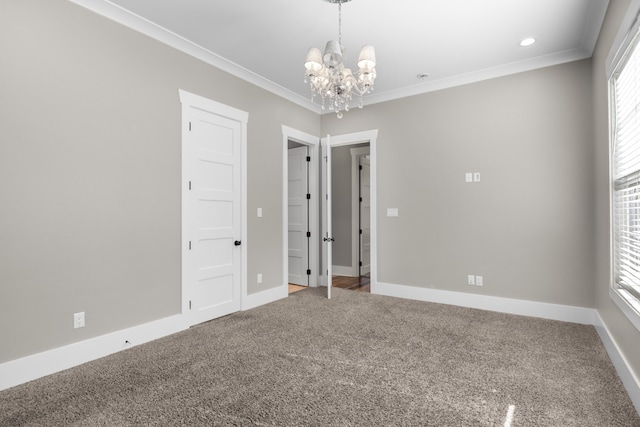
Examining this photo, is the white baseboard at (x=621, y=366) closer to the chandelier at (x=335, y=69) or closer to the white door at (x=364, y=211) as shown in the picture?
the chandelier at (x=335, y=69)

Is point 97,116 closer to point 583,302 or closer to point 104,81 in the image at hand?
point 104,81

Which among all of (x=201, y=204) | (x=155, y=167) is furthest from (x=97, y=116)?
(x=201, y=204)

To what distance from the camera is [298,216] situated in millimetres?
5574

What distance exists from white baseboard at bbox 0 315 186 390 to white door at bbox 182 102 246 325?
33 centimetres

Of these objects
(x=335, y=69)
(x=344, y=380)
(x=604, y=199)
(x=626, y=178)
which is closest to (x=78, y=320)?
(x=344, y=380)

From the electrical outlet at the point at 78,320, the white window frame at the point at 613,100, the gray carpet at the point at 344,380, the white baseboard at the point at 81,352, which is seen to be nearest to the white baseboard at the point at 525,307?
the gray carpet at the point at 344,380

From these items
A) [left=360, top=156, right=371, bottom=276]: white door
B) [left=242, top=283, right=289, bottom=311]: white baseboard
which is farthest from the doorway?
[left=242, top=283, right=289, bottom=311]: white baseboard

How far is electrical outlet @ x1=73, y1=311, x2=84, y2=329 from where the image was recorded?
2.64 meters

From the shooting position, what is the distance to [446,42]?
3.48m

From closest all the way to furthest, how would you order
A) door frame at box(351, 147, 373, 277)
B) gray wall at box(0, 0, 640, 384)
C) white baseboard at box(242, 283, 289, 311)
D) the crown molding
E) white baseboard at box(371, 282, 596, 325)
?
gray wall at box(0, 0, 640, 384), the crown molding, white baseboard at box(371, 282, 596, 325), white baseboard at box(242, 283, 289, 311), door frame at box(351, 147, 373, 277)

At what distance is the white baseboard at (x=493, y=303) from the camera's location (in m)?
3.67

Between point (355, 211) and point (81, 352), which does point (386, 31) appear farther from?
point (81, 352)

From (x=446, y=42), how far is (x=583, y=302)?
3.16 m

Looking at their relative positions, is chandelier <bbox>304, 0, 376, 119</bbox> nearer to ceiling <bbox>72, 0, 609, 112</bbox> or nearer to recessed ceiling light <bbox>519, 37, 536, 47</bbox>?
ceiling <bbox>72, 0, 609, 112</bbox>
